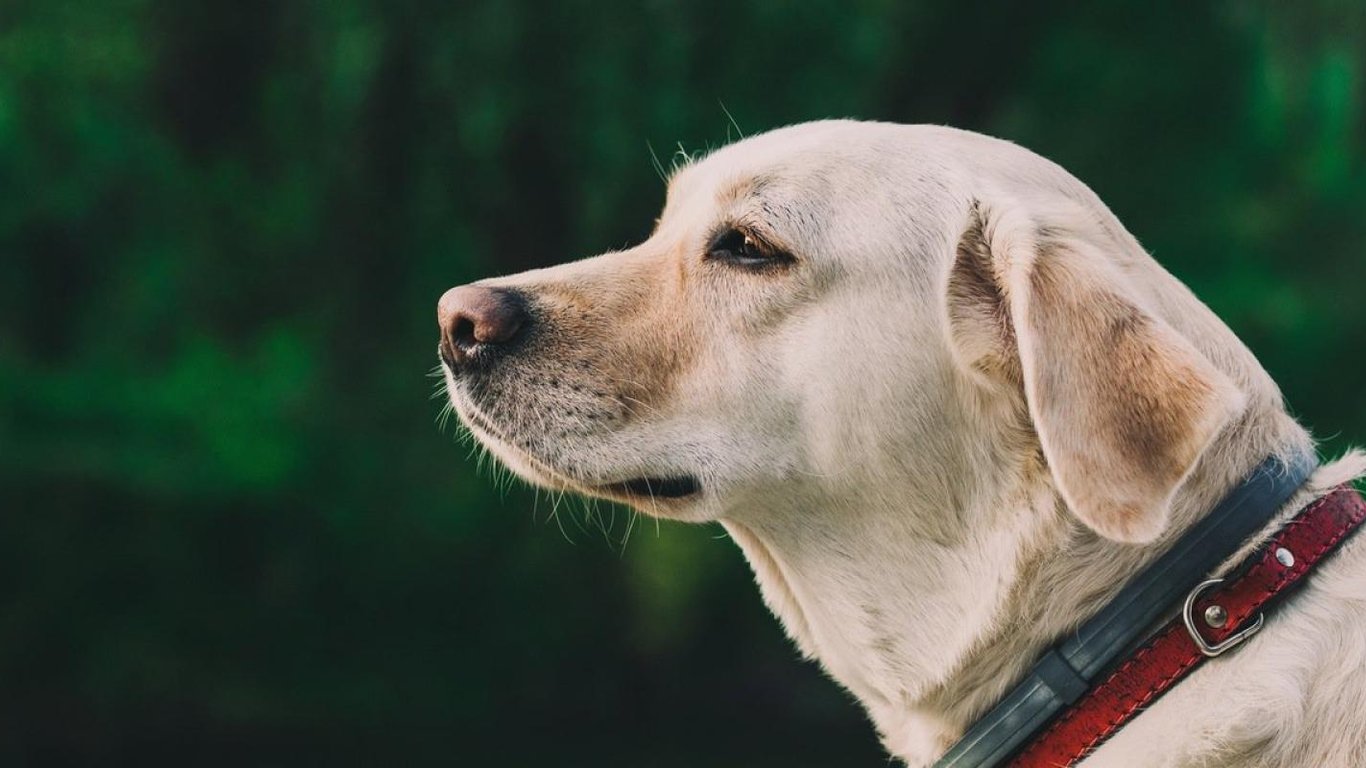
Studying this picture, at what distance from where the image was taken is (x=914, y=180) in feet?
8.36

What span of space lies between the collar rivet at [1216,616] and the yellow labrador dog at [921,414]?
0.07 metres

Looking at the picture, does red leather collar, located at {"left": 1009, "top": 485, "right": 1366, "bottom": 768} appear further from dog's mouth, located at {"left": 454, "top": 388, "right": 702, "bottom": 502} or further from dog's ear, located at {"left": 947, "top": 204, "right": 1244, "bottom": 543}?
dog's mouth, located at {"left": 454, "top": 388, "right": 702, "bottom": 502}

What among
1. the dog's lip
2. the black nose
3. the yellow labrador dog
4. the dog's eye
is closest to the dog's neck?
the yellow labrador dog

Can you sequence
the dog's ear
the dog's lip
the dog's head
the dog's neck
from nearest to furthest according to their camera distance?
the dog's ear, the dog's neck, the dog's head, the dog's lip

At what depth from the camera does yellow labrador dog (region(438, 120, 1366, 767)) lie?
2074mm

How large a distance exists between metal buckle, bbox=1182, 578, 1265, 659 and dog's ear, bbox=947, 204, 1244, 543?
0.39ft

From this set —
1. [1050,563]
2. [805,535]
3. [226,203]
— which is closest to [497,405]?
[805,535]

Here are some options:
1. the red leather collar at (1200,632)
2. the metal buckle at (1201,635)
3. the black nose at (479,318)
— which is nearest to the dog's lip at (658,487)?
the black nose at (479,318)

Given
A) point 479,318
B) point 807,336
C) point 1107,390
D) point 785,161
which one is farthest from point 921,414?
point 479,318

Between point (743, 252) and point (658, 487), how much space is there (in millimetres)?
462

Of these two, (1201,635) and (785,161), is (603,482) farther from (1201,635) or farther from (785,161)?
(1201,635)

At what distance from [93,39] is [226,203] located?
1209 mm

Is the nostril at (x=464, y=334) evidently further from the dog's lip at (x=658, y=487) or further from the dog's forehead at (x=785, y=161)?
the dog's forehead at (x=785, y=161)

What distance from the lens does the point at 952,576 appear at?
2377mm
